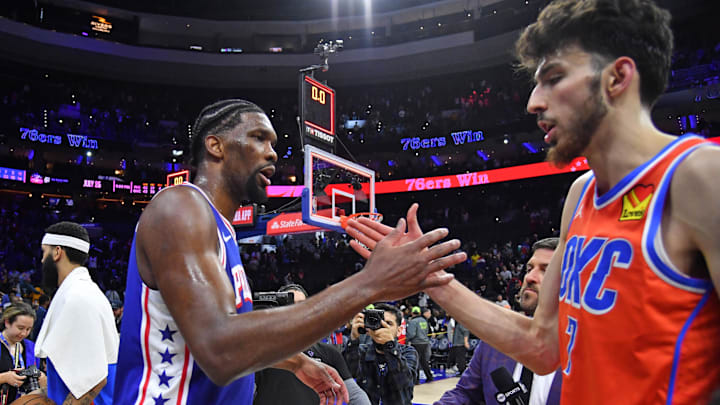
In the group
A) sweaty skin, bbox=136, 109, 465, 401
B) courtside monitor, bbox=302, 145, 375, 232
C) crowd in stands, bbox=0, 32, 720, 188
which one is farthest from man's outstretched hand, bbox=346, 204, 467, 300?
crowd in stands, bbox=0, 32, 720, 188

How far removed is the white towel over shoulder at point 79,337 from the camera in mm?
3699

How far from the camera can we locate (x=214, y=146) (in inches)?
98.9

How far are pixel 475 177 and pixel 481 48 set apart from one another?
541 cm

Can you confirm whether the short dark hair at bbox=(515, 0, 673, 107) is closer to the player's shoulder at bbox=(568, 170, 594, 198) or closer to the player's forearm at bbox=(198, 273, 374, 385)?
the player's shoulder at bbox=(568, 170, 594, 198)

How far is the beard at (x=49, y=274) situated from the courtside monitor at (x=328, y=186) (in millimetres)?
5417

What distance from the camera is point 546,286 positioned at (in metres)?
1.94

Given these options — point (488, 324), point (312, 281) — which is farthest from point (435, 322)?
point (488, 324)

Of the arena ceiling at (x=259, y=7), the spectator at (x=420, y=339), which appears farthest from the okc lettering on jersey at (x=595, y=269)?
the arena ceiling at (x=259, y=7)

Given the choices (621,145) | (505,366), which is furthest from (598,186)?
(505,366)

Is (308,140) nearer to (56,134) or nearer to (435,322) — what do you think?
(435,322)

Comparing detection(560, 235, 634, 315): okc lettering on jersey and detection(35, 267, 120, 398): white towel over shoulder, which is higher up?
detection(560, 235, 634, 315): okc lettering on jersey

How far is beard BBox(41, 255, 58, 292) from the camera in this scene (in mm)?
4223

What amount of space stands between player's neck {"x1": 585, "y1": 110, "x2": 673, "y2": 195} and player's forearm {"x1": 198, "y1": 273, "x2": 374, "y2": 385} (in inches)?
29.6

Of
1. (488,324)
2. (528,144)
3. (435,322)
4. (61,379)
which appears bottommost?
(435,322)
